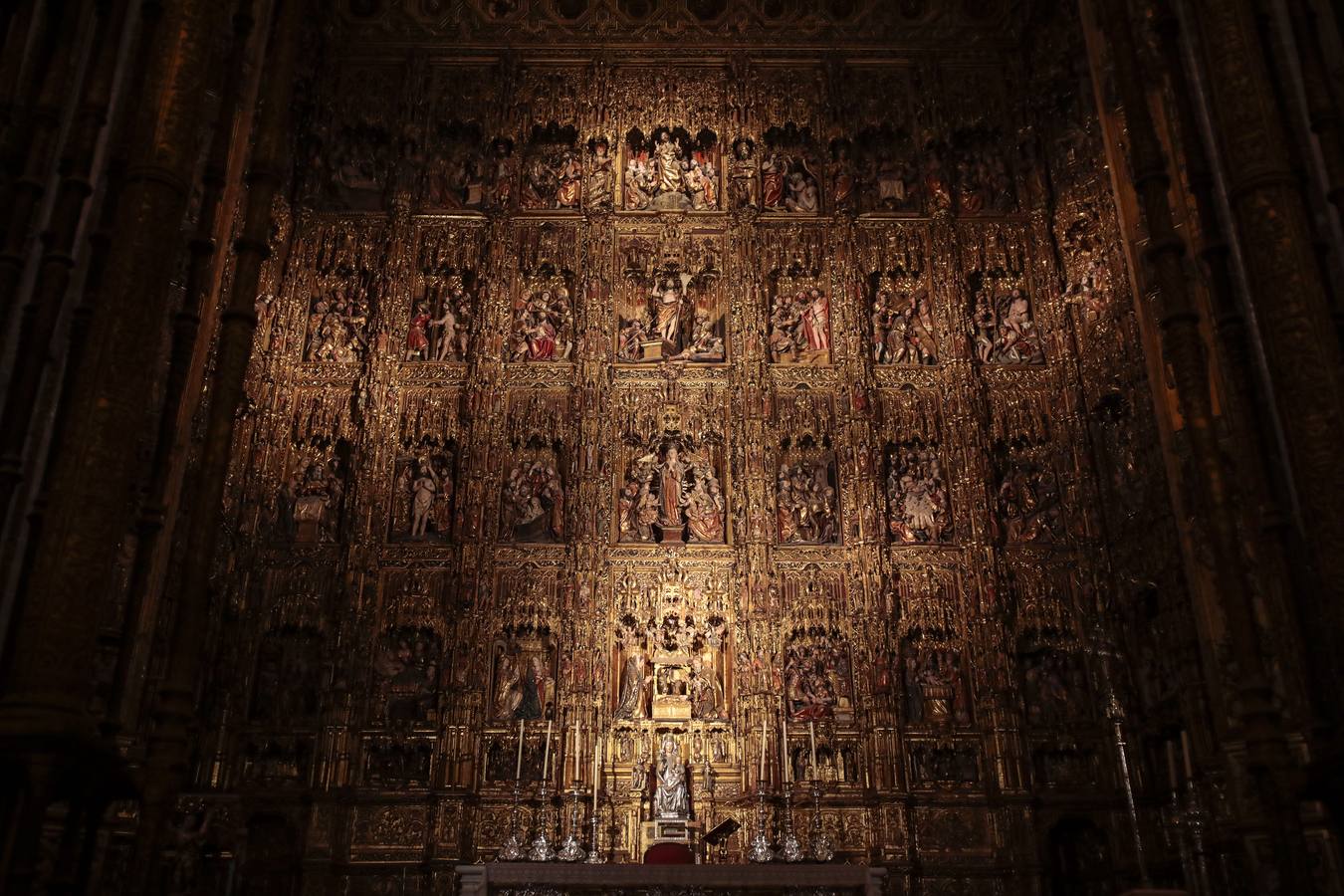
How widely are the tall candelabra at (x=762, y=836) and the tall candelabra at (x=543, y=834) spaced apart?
71.0 inches

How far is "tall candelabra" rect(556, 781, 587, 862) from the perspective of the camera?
1002 centimetres

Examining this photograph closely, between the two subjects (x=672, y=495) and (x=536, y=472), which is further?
(x=536, y=472)

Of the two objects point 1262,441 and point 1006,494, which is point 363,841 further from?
point 1262,441

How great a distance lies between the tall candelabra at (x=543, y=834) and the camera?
10055mm

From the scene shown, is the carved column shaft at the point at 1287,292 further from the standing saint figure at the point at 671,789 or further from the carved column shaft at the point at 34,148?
the carved column shaft at the point at 34,148

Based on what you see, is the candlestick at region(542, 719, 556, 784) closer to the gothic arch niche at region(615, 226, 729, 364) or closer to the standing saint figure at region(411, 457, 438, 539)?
the standing saint figure at region(411, 457, 438, 539)

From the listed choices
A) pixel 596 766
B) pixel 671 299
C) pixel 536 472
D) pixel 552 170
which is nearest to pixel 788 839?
pixel 596 766

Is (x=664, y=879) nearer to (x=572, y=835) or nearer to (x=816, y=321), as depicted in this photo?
(x=572, y=835)

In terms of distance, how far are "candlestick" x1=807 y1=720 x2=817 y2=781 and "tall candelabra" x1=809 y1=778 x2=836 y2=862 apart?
85 mm

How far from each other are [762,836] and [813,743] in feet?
4.82

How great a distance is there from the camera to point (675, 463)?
12.9 meters

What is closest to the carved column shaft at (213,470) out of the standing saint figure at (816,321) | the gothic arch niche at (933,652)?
the standing saint figure at (816,321)

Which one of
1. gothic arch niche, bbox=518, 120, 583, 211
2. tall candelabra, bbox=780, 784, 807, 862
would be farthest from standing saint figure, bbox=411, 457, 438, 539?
tall candelabra, bbox=780, 784, 807, 862

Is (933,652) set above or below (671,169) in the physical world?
below
